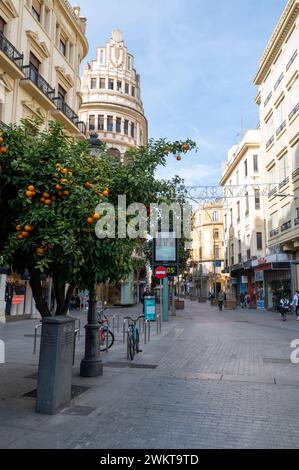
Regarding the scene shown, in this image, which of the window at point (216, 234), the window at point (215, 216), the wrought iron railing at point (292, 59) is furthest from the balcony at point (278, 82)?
the window at point (216, 234)

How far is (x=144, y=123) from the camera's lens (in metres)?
45.9

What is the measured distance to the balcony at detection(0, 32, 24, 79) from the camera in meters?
17.5

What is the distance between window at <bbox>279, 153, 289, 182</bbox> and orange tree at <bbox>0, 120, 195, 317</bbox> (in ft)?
77.2

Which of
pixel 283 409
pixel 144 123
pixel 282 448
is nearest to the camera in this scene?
pixel 282 448

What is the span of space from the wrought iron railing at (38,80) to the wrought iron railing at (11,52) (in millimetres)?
467

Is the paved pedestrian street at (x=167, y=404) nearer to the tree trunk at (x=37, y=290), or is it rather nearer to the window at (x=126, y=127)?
the tree trunk at (x=37, y=290)

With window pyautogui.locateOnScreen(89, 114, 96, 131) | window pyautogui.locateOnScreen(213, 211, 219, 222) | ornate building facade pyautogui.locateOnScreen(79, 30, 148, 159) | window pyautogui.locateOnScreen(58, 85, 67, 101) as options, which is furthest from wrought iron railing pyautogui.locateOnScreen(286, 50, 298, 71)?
window pyautogui.locateOnScreen(213, 211, 219, 222)

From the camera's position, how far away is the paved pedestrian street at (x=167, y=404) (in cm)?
473

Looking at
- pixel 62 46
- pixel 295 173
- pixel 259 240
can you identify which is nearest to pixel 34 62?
pixel 62 46

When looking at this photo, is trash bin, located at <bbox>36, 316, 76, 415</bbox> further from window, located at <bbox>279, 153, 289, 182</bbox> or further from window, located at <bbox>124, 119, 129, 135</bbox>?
window, located at <bbox>124, 119, 129, 135</bbox>

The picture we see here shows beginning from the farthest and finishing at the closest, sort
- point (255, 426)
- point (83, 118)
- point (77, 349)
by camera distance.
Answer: point (83, 118)
point (77, 349)
point (255, 426)
